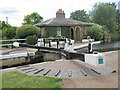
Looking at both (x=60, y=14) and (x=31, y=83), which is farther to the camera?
(x=60, y=14)

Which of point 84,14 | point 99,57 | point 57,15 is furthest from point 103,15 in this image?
point 99,57

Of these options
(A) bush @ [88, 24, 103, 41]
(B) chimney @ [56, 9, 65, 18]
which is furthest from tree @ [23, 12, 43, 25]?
(A) bush @ [88, 24, 103, 41]

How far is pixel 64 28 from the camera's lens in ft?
70.6

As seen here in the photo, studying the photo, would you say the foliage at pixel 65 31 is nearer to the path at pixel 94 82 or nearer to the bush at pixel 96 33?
the bush at pixel 96 33

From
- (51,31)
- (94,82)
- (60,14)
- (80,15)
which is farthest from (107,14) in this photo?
(94,82)

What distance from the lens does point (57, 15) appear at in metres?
24.3

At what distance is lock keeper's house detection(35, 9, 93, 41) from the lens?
20625 millimetres

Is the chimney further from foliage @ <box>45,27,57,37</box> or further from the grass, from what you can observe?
the grass

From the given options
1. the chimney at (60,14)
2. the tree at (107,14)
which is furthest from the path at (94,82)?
the tree at (107,14)

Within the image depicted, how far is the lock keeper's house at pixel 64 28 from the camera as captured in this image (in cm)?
2062

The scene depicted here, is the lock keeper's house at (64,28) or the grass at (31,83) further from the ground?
the lock keeper's house at (64,28)

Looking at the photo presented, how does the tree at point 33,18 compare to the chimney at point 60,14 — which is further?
the tree at point 33,18

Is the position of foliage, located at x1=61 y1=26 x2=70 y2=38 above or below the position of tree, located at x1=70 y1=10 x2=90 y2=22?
below

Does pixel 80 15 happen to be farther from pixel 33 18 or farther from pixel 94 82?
pixel 94 82
